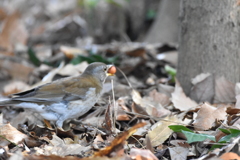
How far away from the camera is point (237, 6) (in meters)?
4.24

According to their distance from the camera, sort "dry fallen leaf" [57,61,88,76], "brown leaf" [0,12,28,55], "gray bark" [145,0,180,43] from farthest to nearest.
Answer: "brown leaf" [0,12,28,55]
"gray bark" [145,0,180,43]
"dry fallen leaf" [57,61,88,76]

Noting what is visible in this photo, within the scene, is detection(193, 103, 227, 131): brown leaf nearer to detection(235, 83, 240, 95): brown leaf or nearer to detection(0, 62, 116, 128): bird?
detection(235, 83, 240, 95): brown leaf

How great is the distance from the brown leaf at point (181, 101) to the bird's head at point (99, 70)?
0.89 meters

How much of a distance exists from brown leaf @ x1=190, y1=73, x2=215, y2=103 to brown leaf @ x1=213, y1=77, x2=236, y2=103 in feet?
0.21

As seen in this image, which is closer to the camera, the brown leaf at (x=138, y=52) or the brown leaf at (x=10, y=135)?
the brown leaf at (x=10, y=135)

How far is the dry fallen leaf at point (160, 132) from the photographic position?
345 centimetres

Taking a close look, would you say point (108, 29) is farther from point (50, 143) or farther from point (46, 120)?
point (50, 143)

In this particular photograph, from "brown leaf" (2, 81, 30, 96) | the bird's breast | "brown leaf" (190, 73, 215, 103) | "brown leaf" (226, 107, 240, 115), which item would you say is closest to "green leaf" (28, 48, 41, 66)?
"brown leaf" (2, 81, 30, 96)

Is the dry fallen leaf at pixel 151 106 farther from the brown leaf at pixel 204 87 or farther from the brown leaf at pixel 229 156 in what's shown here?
the brown leaf at pixel 229 156

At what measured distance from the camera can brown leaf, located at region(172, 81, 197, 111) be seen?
419 centimetres

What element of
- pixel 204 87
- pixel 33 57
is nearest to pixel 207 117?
pixel 204 87

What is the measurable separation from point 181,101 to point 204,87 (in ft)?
1.31

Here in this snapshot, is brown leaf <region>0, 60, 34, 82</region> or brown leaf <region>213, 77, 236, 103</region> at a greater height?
brown leaf <region>213, 77, 236, 103</region>

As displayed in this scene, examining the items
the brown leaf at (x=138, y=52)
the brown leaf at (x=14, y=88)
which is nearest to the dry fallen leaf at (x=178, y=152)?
the brown leaf at (x=14, y=88)
